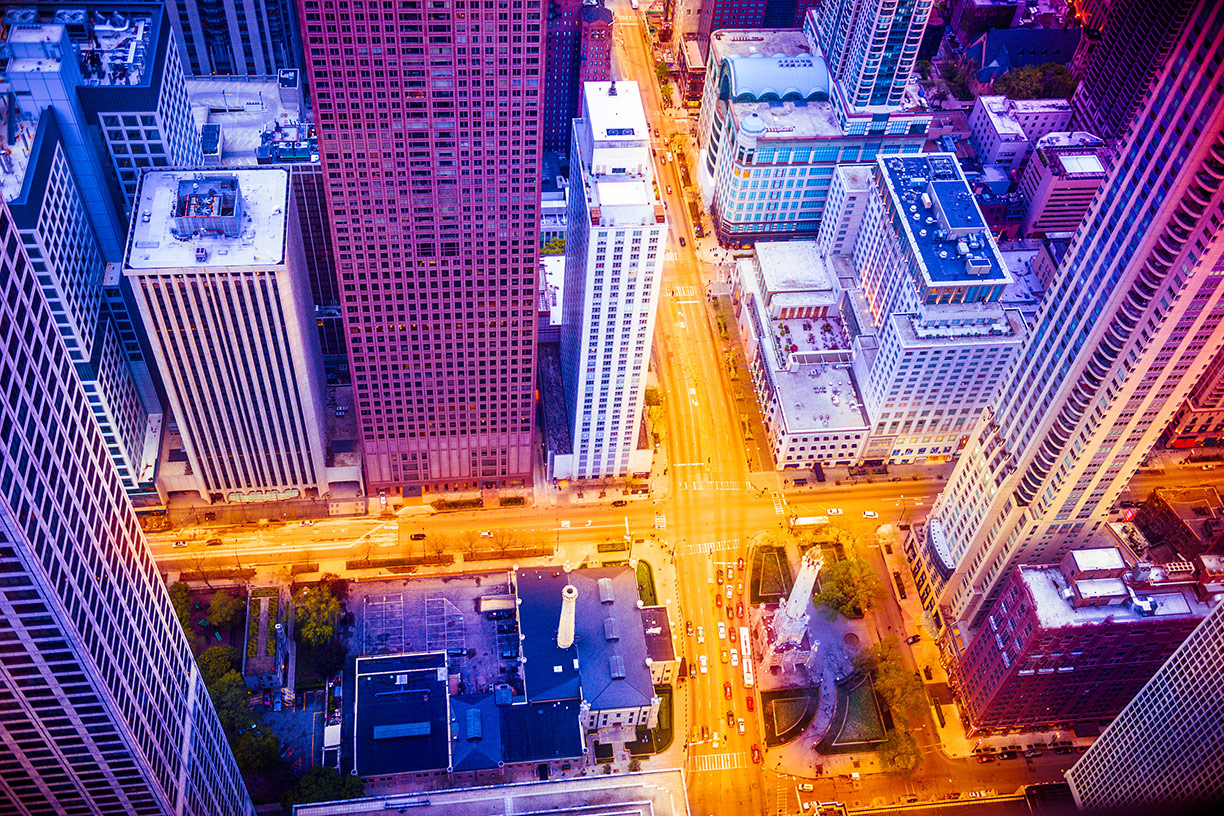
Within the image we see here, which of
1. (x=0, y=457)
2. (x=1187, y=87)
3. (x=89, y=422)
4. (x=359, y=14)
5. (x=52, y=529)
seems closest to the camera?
(x=0, y=457)

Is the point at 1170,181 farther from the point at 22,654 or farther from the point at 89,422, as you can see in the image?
the point at 22,654

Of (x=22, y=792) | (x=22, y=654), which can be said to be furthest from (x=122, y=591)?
(x=22, y=792)

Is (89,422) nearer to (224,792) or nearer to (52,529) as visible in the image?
(52,529)

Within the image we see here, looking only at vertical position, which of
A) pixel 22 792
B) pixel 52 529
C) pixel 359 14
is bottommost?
pixel 22 792

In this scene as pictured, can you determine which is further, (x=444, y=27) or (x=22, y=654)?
(x=444, y=27)

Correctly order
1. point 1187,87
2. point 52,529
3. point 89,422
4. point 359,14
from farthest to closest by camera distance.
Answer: point 359,14, point 1187,87, point 89,422, point 52,529

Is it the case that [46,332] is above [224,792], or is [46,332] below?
above
